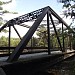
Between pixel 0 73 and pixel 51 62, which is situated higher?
pixel 0 73

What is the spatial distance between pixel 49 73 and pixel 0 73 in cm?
941

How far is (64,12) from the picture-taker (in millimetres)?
8914

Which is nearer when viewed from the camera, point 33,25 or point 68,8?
point 68,8

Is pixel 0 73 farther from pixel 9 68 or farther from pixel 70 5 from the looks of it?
pixel 70 5

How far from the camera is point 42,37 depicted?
4394cm

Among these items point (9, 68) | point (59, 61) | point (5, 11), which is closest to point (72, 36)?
point (9, 68)

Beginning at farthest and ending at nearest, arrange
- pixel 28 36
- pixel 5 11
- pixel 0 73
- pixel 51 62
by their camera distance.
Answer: pixel 5 11
pixel 51 62
pixel 28 36
pixel 0 73

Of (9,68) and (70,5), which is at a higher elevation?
(70,5)

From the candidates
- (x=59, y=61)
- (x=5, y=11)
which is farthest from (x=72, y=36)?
(x=5, y=11)

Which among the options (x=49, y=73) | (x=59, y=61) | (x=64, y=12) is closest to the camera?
(x=64, y=12)

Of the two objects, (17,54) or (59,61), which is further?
(59,61)

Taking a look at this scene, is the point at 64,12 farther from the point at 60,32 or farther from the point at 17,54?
the point at 17,54

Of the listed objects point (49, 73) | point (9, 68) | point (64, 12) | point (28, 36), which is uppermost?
point (64, 12)

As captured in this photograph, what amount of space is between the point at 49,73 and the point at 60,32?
29.1 ft
